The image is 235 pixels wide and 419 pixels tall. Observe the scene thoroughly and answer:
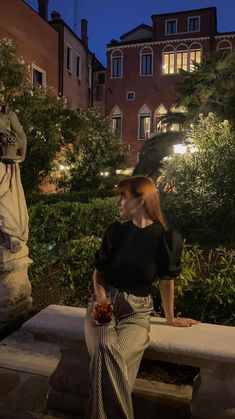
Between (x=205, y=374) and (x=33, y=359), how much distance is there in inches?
61.4

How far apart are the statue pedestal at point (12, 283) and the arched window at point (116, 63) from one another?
26203 mm

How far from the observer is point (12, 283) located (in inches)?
160

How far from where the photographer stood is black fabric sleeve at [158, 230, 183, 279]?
2557 mm

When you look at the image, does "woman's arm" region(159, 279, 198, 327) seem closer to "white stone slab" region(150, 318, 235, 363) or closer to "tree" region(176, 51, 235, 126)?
"white stone slab" region(150, 318, 235, 363)

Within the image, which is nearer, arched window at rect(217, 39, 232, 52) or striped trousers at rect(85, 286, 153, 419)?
striped trousers at rect(85, 286, 153, 419)

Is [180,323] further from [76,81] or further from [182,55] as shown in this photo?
[182,55]

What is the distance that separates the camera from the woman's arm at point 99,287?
2.55 meters

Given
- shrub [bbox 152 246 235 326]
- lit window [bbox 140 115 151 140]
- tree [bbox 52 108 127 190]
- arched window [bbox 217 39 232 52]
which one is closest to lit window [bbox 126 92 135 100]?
lit window [bbox 140 115 151 140]

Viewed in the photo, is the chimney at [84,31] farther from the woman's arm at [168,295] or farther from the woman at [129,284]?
the woman's arm at [168,295]

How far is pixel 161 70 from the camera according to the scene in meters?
27.6

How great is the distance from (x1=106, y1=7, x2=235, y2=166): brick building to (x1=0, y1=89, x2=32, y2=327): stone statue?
75.3 ft

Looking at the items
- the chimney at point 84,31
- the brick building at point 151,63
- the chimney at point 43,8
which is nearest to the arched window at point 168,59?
the brick building at point 151,63

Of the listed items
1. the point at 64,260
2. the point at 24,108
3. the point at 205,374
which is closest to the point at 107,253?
the point at 205,374

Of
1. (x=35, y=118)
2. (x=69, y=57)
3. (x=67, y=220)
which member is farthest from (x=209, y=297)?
(x=69, y=57)
